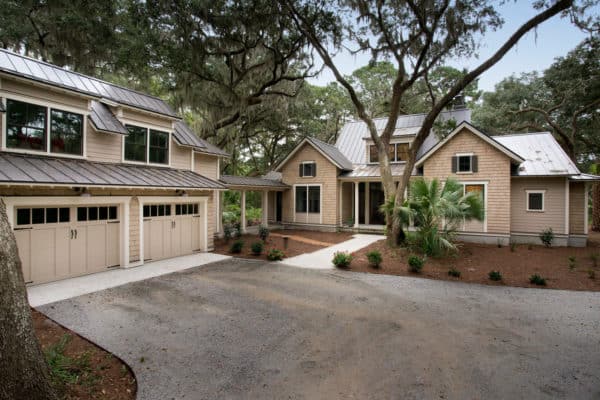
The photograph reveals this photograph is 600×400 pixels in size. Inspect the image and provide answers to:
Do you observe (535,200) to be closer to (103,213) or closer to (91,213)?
(103,213)

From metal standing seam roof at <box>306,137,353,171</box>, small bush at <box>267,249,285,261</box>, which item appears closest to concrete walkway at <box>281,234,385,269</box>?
small bush at <box>267,249,285,261</box>

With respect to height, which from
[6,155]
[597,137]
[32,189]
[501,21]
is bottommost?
[32,189]

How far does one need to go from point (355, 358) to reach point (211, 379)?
6.59 feet

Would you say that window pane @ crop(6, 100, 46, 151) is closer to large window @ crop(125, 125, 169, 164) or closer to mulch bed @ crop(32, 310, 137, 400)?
large window @ crop(125, 125, 169, 164)

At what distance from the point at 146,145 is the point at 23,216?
4301mm

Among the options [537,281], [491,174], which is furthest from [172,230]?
[491,174]

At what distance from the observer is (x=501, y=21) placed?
35.2ft

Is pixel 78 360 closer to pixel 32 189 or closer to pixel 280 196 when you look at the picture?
pixel 32 189

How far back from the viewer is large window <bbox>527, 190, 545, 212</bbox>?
45.4 feet

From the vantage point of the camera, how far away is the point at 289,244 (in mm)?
14016

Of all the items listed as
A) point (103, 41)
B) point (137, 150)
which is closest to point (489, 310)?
point (137, 150)

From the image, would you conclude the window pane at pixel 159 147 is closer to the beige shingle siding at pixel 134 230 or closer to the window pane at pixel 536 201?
the beige shingle siding at pixel 134 230

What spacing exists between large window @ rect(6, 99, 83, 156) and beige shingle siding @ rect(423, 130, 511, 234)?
15236mm

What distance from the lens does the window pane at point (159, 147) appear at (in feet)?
35.7
